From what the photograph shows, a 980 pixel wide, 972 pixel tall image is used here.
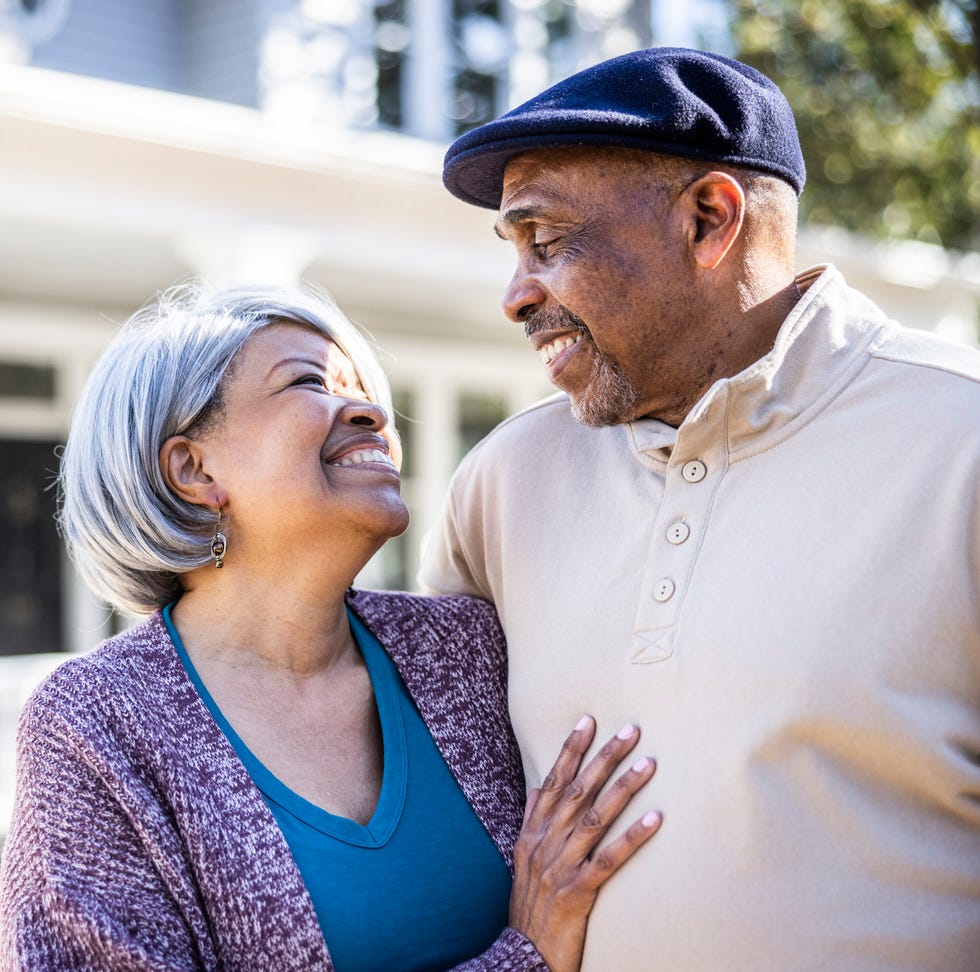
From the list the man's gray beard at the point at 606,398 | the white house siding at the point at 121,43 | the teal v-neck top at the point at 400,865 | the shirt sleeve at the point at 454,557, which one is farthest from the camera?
the white house siding at the point at 121,43

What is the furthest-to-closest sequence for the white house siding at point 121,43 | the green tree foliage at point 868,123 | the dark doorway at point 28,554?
the green tree foliage at point 868,123
the white house siding at point 121,43
the dark doorway at point 28,554

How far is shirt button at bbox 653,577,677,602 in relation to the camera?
7.11 ft

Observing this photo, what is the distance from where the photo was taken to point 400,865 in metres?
2.32

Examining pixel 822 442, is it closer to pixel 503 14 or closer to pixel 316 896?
pixel 316 896

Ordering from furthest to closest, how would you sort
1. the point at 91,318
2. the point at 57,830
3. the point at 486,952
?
the point at 91,318
the point at 486,952
the point at 57,830

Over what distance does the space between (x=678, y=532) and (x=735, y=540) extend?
106mm

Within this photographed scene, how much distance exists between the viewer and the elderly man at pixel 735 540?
195cm

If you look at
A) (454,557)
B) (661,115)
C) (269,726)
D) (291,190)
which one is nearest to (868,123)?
(291,190)

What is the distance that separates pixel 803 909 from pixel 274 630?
1.17m

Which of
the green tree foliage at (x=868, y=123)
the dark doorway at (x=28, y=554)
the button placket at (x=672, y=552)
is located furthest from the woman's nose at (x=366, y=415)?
the green tree foliage at (x=868, y=123)

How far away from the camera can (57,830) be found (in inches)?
81.9

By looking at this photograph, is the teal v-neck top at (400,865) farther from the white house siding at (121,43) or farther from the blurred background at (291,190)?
the white house siding at (121,43)

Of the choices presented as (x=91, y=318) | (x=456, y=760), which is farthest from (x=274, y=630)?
(x=91, y=318)

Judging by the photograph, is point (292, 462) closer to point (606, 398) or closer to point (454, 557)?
point (454, 557)
